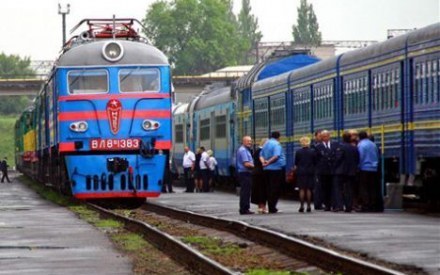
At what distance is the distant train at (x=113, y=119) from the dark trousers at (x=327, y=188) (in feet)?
17.0

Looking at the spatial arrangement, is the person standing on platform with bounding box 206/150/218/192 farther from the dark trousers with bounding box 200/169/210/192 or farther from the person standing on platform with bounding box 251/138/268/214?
the person standing on platform with bounding box 251/138/268/214

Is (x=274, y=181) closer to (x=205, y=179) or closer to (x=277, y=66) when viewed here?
(x=277, y=66)

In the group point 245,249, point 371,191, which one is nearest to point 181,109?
point 371,191

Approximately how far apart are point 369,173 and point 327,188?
1443 millimetres

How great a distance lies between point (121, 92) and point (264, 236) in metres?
12.5

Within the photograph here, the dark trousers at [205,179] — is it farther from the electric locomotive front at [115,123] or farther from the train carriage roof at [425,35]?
the train carriage roof at [425,35]

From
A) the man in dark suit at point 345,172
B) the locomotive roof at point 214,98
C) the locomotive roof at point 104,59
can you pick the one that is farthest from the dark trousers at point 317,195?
the locomotive roof at point 214,98

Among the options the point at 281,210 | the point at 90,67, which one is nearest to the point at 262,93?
the point at 90,67

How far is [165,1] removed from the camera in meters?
166

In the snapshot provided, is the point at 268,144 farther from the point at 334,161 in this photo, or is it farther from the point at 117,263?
the point at 117,263

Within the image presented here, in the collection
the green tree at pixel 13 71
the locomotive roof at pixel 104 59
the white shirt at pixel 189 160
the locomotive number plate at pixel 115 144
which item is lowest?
the white shirt at pixel 189 160

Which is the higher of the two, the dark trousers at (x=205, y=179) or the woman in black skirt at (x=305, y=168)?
the woman in black skirt at (x=305, y=168)

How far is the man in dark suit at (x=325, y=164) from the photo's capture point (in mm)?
25641

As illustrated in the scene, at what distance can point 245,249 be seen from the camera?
17828mm
